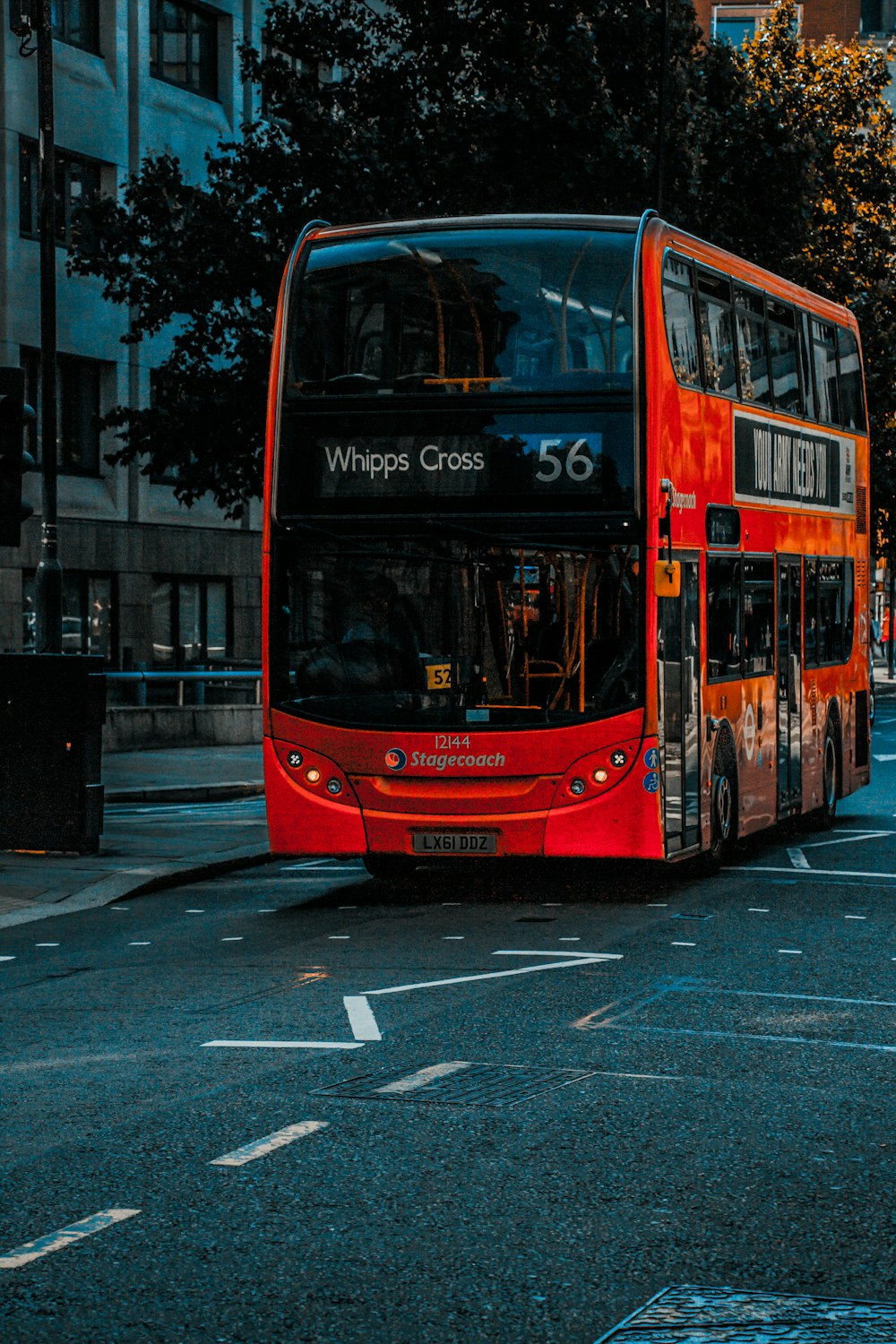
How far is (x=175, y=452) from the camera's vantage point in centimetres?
→ 2830

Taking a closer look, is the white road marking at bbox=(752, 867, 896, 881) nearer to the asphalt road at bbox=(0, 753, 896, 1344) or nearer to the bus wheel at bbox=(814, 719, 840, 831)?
the asphalt road at bbox=(0, 753, 896, 1344)

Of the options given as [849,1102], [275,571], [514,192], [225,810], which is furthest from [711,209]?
[849,1102]

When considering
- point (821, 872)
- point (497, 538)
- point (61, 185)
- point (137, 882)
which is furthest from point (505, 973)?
point (61, 185)

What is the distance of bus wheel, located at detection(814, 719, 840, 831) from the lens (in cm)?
1838

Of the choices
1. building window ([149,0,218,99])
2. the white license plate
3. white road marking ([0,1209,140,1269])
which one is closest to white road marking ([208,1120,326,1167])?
white road marking ([0,1209,140,1269])

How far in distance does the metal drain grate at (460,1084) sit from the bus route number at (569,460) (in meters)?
5.77

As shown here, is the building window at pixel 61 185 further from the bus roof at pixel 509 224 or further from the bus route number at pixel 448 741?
the bus route number at pixel 448 741

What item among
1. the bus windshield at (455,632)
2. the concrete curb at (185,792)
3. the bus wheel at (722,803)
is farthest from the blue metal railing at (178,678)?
the bus windshield at (455,632)

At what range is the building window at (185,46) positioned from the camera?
3584 cm

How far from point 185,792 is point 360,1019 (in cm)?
1304

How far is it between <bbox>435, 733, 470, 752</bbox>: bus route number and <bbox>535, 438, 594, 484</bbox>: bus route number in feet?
5.70

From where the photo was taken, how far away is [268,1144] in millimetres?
6473

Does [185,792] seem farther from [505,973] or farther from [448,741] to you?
[505,973]

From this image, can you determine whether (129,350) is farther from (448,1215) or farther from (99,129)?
(448,1215)
